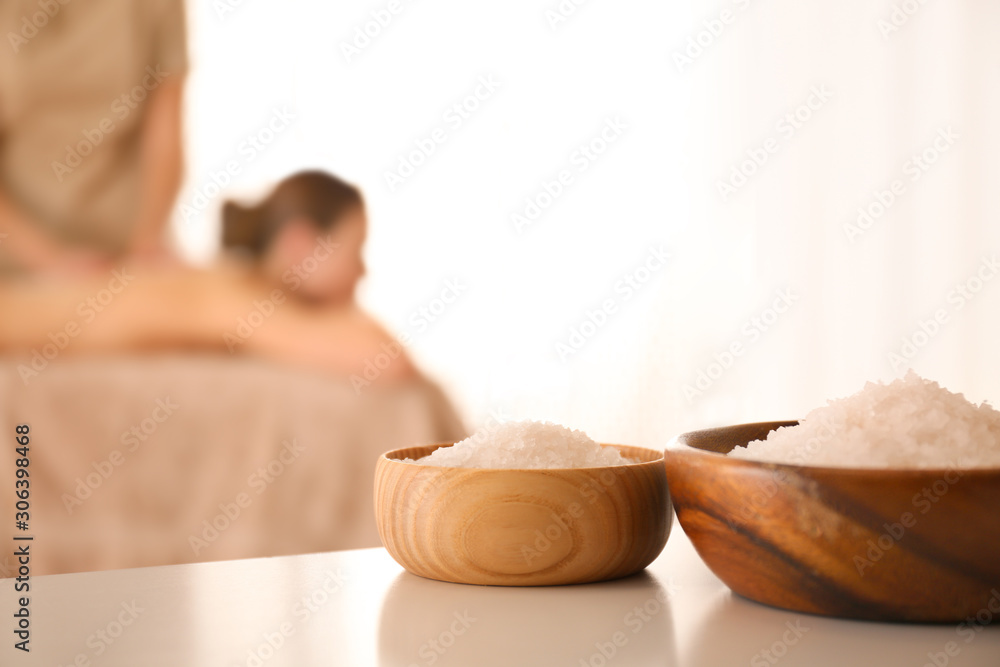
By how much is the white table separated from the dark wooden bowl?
0.02 m

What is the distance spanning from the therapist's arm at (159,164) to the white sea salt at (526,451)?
183cm

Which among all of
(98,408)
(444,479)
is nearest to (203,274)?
(98,408)

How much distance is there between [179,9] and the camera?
2.44m

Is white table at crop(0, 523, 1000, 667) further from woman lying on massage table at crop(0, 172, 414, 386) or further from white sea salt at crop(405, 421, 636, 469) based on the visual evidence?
woman lying on massage table at crop(0, 172, 414, 386)

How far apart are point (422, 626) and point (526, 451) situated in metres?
0.17

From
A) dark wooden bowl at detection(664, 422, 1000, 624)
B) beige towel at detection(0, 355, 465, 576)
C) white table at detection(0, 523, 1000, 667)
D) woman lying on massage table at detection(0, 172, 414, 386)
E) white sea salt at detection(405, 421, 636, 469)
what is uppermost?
dark wooden bowl at detection(664, 422, 1000, 624)

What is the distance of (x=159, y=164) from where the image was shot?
2.43 meters

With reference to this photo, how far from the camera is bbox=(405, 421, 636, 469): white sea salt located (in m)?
0.75

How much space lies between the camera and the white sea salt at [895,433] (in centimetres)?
62

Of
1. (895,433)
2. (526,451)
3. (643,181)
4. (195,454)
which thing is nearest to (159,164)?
(195,454)

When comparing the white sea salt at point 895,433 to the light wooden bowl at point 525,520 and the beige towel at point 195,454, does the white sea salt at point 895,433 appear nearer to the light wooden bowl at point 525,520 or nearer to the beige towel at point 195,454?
the light wooden bowl at point 525,520

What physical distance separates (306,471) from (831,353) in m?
1.63

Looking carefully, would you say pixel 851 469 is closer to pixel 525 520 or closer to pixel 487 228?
pixel 525 520

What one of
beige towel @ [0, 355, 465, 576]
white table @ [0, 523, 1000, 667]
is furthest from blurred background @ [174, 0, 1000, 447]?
white table @ [0, 523, 1000, 667]
